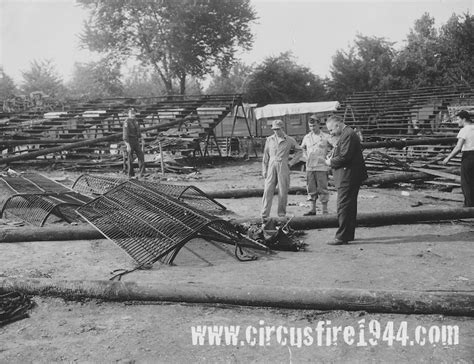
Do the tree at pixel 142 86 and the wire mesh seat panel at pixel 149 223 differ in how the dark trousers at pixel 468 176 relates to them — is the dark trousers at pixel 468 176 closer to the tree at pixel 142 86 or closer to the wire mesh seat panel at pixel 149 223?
the wire mesh seat panel at pixel 149 223

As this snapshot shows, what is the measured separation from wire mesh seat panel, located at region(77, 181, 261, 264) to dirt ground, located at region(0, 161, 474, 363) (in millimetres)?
226

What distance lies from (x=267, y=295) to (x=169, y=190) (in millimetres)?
5728

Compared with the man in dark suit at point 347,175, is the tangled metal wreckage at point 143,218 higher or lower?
lower

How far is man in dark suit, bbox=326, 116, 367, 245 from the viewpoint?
649 centimetres

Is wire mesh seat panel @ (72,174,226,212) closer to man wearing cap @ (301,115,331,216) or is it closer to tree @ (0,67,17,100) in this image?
man wearing cap @ (301,115,331,216)

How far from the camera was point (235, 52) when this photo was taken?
145 feet

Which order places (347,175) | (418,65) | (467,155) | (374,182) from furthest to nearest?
1. (418,65)
2. (374,182)
3. (467,155)
4. (347,175)

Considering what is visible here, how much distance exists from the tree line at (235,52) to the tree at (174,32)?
82 millimetres

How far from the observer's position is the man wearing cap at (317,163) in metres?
8.23

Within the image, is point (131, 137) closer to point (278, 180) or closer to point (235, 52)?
point (278, 180)

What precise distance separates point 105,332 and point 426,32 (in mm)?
55818

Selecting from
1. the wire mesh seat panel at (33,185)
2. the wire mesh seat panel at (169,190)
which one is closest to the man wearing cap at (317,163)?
the wire mesh seat panel at (169,190)

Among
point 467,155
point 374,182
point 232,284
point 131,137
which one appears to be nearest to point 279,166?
point 467,155

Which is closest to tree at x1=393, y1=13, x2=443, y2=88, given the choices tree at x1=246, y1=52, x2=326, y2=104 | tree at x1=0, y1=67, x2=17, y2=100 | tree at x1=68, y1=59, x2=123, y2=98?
tree at x1=246, y1=52, x2=326, y2=104
